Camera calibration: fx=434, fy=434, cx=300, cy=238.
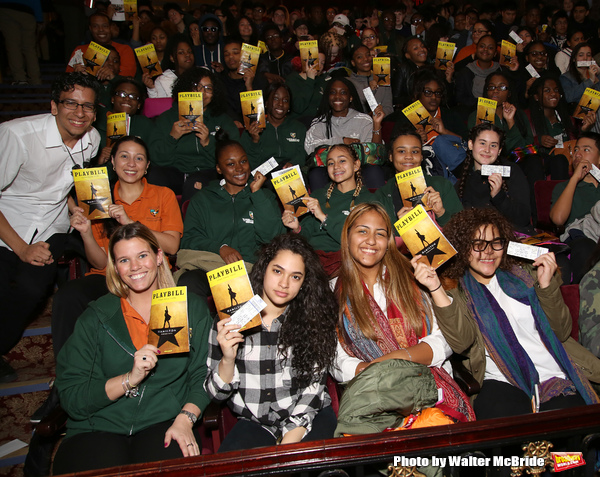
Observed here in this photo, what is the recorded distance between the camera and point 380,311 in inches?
86.2

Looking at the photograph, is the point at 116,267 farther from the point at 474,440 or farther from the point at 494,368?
the point at 494,368

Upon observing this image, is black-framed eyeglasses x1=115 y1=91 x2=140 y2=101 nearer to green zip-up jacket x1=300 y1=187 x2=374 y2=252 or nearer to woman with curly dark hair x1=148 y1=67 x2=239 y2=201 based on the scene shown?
woman with curly dark hair x1=148 y1=67 x2=239 y2=201

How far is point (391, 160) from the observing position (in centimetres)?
347

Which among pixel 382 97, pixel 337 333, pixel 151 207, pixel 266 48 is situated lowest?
pixel 337 333

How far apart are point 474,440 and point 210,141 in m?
3.41

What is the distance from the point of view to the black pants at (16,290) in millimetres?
2600

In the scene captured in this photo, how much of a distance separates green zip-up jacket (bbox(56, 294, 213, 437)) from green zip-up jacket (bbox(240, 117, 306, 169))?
2479 mm

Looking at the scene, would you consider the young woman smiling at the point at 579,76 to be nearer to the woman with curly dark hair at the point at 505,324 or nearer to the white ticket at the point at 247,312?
the woman with curly dark hair at the point at 505,324

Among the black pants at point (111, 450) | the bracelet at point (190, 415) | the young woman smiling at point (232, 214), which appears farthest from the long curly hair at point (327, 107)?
the black pants at point (111, 450)

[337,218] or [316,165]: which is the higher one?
[316,165]

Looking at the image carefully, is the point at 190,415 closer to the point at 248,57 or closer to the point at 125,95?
the point at 125,95

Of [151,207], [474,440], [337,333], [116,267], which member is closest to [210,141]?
[151,207]

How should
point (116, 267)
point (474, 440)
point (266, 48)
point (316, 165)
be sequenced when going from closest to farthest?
point (474, 440) < point (116, 267) < point (316, 165) < point (266, 48)

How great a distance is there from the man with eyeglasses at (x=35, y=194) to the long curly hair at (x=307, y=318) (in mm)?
1451
